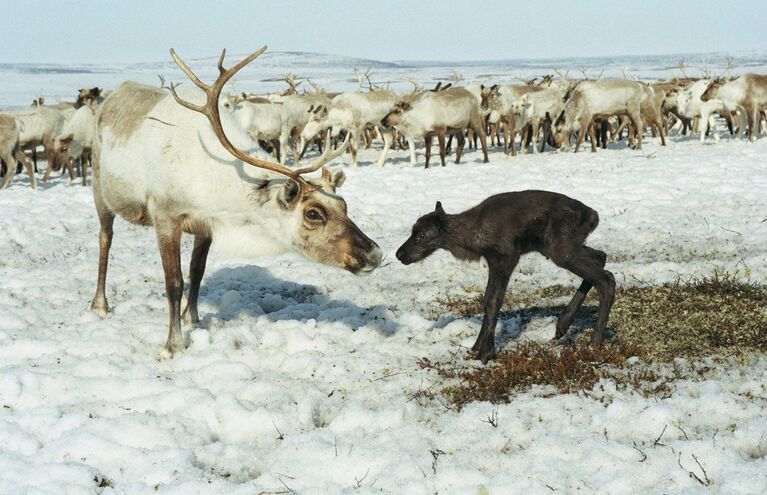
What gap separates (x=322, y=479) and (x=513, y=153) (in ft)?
55.1

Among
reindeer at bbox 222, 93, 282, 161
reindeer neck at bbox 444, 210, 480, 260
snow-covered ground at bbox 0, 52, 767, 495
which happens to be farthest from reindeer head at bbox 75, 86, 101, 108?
reindeer neck at bbox 444, 210, 480, 260

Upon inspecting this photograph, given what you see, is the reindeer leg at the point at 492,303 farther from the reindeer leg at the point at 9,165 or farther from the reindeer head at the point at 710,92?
the reindeer head at the point at 710,92

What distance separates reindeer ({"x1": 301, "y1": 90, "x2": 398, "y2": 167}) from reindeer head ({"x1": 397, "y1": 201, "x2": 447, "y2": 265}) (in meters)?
13.9


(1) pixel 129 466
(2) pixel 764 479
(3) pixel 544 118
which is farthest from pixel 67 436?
(3) pixel 544 118

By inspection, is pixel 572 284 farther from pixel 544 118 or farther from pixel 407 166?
pixel 544 118

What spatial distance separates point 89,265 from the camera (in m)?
7.57

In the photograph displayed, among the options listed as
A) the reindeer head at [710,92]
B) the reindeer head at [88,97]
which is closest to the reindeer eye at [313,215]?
the reindeer head at [88,97]

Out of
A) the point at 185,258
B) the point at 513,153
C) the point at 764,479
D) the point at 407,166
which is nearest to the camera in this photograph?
the point at 764,479

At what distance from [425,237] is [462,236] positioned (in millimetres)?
277

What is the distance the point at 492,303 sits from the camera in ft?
15.8

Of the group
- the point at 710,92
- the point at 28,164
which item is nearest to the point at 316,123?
the point at 28,164

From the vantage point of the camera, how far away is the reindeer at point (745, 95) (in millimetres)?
19391

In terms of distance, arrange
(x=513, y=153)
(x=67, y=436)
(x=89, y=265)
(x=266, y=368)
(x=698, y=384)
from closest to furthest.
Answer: (x=67, y=436)
(x=698, y=384)
(x=266, y=368)
(x=89, y=265)
(x=513, y=153)

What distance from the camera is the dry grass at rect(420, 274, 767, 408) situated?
419 centimetres
